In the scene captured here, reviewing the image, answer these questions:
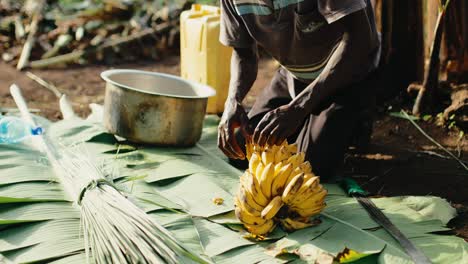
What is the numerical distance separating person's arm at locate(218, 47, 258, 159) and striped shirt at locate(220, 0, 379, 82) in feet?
0.27

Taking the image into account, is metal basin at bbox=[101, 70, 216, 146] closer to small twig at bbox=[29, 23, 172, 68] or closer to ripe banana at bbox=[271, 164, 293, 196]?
ripe banana at bbox=[271, 164, 293, 196]

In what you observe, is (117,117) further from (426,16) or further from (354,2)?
(426,16)

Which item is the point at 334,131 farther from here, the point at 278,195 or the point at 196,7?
the point at 196,7

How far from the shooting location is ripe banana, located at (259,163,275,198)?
10.4 ft

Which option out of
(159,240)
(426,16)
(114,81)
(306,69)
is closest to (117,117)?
(114,81)

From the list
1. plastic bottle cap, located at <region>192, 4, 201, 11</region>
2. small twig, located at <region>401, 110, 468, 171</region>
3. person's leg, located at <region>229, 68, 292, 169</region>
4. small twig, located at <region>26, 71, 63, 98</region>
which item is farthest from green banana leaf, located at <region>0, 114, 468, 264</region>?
small twig, located at <region>26, 71, 63, 98</region>

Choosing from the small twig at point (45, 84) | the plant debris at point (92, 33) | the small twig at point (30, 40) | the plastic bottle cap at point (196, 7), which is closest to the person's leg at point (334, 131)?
the plastic bottle cap at point (196, 7)

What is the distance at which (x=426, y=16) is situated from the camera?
525 cm

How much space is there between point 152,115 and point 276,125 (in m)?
1.24

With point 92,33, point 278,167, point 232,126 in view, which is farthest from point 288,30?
point 92,33

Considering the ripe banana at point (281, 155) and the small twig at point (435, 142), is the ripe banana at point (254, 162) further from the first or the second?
the small twig at point (435, 142)

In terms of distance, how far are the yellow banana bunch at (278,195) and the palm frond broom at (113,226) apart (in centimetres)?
44

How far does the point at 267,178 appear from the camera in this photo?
125 inches

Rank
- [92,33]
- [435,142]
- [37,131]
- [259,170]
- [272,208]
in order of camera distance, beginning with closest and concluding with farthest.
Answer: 1. [272,208]
2. [259,170]
3. [37,131]
4. [435,142]
5. [92,33]
